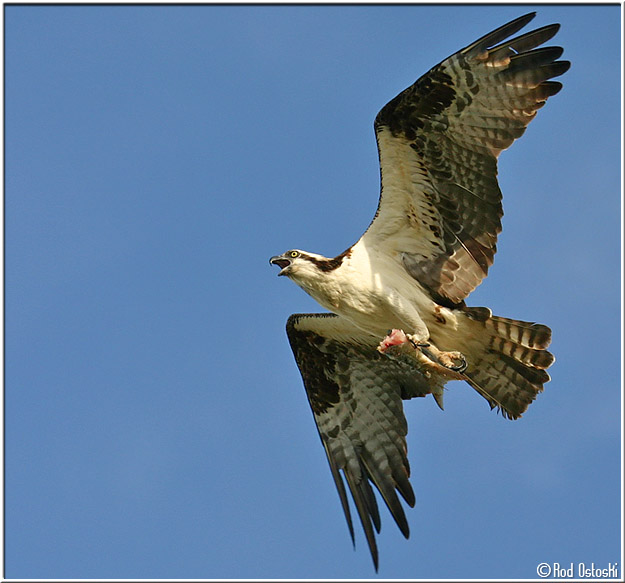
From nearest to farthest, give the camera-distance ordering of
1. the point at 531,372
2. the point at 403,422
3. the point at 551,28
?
the point at 551,28 < the point at 531,372 < the point at 403,422

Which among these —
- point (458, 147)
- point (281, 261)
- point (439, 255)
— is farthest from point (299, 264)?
point (458, 147)

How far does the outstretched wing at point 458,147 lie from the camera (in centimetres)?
1221

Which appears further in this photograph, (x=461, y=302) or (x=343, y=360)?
(x=343, y=360)

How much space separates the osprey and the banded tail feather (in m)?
0.01

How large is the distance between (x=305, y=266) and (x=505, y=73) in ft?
10.1

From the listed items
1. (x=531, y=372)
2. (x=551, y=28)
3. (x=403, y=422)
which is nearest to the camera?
(x=551, y=28)

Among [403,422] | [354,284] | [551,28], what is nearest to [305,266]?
[354,284]

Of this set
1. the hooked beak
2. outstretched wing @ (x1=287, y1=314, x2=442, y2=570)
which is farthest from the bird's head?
outstretched wing @ (x1=287, y1=314, x2=442, y2=570)

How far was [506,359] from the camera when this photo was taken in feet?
42.4

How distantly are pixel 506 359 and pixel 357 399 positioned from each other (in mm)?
2257

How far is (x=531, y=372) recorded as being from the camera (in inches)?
507

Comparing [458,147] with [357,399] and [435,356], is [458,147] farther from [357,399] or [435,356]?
[357,399]

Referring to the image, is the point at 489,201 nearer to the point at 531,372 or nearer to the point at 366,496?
the point at 531,372

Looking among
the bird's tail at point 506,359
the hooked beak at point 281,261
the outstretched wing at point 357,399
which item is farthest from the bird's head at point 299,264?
the bird's tail at point 506,359
